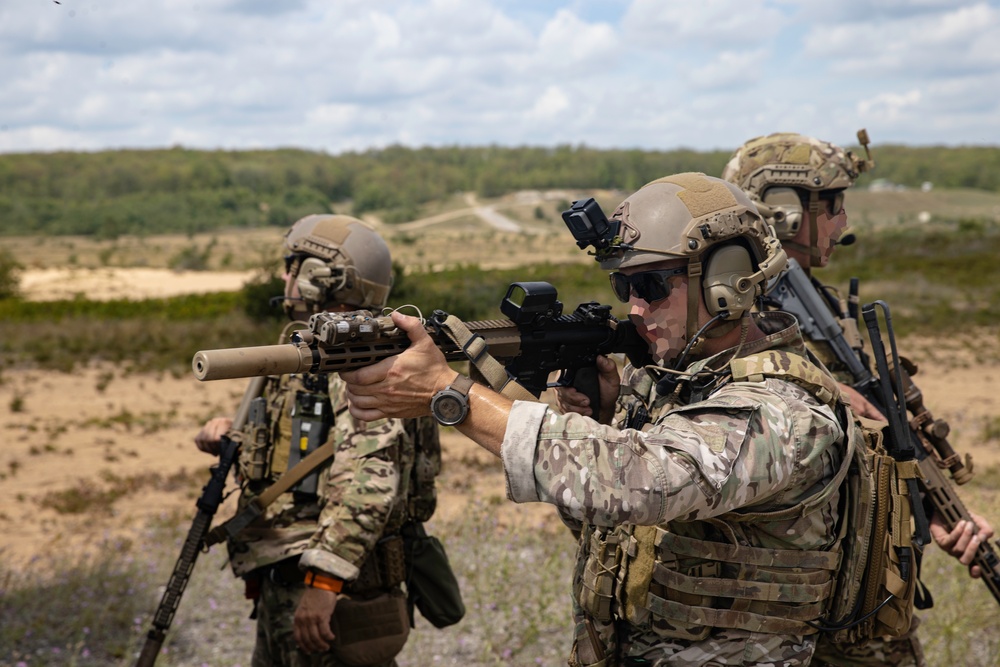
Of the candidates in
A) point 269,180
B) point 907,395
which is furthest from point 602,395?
point 269,180

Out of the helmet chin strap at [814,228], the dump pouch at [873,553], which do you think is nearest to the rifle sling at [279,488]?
the dump pouch at [873,553]

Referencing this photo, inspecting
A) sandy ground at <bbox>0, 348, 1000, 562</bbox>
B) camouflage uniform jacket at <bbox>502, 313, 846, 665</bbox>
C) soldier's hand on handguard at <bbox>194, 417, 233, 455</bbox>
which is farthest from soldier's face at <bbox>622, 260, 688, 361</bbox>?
sandy ground at <bbox>0, 348, 1000, 562</bbox>

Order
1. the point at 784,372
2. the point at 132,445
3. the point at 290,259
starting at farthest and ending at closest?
the point at 132,445, the point at 290,259, the point at 784,372

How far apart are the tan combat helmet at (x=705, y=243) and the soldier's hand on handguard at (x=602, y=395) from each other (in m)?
0.52

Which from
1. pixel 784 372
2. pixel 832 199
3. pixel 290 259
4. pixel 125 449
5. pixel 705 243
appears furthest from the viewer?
pixel 125 449

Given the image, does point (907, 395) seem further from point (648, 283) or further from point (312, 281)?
point (312, 281)

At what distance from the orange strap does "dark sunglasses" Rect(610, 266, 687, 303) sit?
1579mm

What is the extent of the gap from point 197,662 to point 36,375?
13.3 meters

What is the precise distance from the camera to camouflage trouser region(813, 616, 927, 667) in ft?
10.9

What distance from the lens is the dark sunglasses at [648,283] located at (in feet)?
8.49

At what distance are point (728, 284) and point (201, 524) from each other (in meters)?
2.53

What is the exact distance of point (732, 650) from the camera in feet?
8.52

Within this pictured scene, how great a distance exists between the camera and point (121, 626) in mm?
5949

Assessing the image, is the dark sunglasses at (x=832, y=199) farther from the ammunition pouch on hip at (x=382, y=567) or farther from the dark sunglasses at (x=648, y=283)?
the ammunition pouch on hip at (x=382, y=567)
